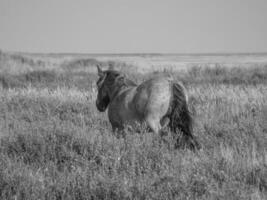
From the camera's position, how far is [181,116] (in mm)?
6359

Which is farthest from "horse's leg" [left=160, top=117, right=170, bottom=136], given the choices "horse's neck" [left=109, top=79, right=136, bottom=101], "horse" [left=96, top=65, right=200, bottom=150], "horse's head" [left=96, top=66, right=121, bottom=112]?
"horse's head" [left=96, top=66, right=121, bottom=112]

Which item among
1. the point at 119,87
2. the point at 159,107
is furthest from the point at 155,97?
the point at 119,87

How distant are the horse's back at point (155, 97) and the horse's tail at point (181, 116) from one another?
95mm

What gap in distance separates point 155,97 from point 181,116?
532 mm

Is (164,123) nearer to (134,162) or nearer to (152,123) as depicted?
(152,123)

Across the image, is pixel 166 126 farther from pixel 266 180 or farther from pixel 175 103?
pixel 266 180

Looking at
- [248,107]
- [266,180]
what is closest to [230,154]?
[266,180]

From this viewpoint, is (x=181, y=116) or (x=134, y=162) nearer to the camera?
(x=134, y=162)

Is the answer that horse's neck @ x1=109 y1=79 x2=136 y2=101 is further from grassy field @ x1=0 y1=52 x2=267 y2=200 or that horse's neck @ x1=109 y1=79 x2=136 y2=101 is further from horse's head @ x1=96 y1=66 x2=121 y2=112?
grassy field @ x1=0 y1=52 x2=267 y2=200

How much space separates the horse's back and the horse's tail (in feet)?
0.31

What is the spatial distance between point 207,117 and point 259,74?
12.5 m

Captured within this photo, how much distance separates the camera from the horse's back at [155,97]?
617 centimetres

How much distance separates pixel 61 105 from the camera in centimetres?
1083

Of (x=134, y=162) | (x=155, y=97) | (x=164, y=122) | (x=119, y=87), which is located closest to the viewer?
(x=134, y=162)
